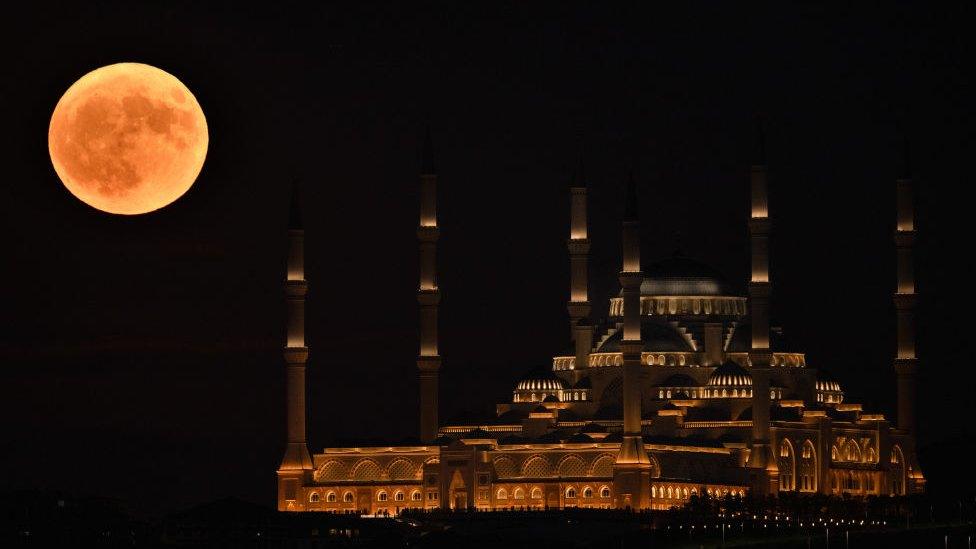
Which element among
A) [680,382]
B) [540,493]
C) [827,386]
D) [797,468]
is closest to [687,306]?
[680,382]

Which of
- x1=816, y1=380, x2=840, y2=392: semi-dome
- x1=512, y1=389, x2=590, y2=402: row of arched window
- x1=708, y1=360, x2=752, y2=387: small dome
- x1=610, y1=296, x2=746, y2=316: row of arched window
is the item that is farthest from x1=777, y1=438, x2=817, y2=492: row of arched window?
x1=610, y1=296, x2=746, y2=316: row of arched window

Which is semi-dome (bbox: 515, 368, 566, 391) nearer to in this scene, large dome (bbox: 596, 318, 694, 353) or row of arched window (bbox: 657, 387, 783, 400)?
large dome (bbox: 596, 318, 694, 353)

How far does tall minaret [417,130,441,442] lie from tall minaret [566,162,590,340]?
27.8ft

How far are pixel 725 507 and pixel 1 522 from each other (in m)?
27.7

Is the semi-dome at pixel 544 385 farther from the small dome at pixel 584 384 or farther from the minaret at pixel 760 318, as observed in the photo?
the minaret at pixel 760 318

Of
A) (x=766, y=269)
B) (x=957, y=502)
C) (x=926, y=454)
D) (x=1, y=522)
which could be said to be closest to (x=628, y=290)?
(x=766, y=269)

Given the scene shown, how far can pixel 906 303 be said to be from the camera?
131 meters

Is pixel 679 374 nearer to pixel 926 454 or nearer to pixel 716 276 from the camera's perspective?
pixel 716 276

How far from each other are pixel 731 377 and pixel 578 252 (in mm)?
9901

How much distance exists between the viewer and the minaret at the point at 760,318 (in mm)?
125125

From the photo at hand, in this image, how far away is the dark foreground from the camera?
113 m

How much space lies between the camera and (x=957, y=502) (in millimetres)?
127062

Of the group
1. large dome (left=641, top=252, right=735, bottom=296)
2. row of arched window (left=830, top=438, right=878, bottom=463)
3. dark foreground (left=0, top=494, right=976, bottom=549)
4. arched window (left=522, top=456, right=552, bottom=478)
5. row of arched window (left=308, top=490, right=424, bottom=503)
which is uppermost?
large dome (left=641, top=252, right=735, bottom=296)

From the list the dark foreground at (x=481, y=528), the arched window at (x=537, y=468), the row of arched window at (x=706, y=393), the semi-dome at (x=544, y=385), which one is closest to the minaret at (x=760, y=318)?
the row of arched window at (x=706, y=393)
